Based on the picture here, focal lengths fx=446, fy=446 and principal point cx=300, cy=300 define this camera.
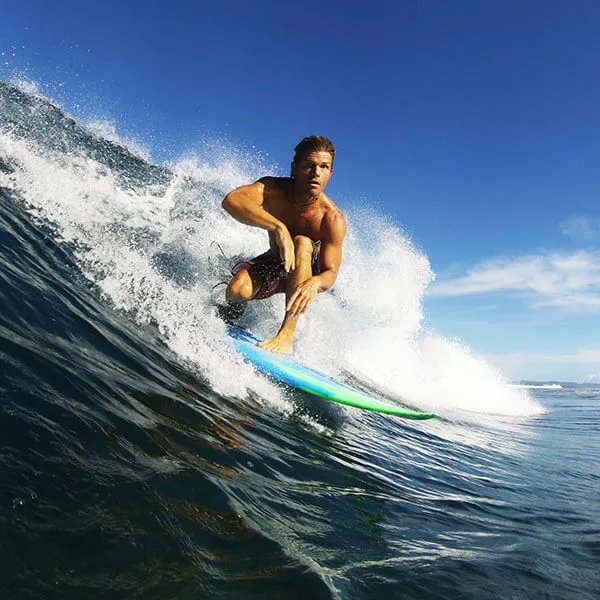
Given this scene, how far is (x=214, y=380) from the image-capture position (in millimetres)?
3854

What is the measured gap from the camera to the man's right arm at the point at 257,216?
4461 millimetres

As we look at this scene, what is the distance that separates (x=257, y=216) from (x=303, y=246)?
1.95 ft

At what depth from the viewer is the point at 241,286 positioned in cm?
515

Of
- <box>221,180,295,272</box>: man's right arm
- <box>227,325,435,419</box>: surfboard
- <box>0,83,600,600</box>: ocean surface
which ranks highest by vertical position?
<box>221,180,295,272</box>: man's right arm

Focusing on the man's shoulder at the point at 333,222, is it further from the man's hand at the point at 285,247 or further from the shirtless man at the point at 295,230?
the man's hand at the point at 285,247

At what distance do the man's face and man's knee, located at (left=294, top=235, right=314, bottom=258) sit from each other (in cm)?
49

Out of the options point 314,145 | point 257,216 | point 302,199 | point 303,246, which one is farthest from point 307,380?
point 314,145

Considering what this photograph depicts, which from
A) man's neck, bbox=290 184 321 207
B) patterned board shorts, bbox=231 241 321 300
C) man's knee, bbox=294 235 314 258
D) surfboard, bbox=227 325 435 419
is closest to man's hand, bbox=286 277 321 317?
man's knee, bbox=294 235 314 258

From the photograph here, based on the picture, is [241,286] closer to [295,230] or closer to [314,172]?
[295,230]

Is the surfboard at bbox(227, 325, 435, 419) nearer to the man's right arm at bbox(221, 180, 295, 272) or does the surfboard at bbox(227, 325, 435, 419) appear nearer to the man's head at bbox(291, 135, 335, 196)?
the man's right arm at bbox(221, 180, 295, 272)

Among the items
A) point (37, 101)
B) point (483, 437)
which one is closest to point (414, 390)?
point (483, 437)

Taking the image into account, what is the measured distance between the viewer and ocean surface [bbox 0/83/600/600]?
4.32ft

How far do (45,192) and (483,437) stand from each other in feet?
25.4

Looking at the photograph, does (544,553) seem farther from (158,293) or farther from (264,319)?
(264,319)
